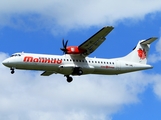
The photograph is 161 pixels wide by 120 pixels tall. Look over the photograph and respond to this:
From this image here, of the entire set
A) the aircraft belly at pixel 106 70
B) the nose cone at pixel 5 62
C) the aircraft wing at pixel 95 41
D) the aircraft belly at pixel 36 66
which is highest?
the aircraft wing at pixel 95 41

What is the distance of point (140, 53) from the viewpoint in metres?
43.9

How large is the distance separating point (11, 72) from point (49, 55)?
357 cm

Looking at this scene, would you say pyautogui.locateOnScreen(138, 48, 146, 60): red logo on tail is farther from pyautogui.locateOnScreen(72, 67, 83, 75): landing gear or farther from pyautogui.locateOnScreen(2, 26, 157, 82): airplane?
pyautogui.locateOnScreen(72, 67, 83, 75): landing gear

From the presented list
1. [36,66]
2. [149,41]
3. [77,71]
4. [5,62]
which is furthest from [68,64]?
[149,41]

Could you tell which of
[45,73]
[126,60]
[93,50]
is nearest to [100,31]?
[93,50]

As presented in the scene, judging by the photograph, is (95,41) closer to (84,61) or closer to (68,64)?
(84,61)

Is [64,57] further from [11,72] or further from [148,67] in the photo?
[148,67]

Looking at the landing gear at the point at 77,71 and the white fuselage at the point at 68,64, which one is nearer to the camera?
the white fuselage at the point at 68,64

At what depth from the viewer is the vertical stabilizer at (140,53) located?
142 feet

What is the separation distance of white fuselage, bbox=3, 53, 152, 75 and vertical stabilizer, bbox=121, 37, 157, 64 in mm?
701

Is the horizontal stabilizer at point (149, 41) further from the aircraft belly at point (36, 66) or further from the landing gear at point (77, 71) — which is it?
the aircraft belly at point (36, 66)

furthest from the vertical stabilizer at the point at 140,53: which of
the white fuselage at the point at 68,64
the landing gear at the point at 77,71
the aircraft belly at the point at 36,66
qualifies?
the aircraft belly at the point at 36,66

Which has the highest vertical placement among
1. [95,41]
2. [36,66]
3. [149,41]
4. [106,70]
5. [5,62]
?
[149,41]

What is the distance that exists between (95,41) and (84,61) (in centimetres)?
235
